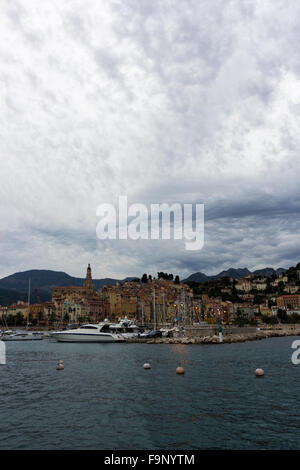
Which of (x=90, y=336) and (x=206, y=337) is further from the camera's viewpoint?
(x=206, y=337)

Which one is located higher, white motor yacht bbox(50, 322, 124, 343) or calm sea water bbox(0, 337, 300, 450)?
calm sea water bbox(0, 337, 300, 450)

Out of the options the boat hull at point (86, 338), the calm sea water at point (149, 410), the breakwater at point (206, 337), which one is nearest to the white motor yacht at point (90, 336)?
the boat hull at point (86, 338)

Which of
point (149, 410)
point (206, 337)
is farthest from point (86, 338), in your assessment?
point (149, 410)

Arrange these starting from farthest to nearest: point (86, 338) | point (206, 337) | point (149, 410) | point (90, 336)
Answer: point (206, 337) → point (90, 336) → point (86, 338) → point (149, 410)

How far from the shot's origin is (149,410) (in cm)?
2128

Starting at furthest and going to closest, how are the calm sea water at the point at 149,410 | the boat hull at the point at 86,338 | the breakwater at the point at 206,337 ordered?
the boat hull at the point at 86,338, the breakwater at the point at 206,337, the calm sea water at the point at 149,410

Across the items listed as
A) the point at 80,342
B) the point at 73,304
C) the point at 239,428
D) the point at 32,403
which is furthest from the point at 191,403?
the point at 73,304

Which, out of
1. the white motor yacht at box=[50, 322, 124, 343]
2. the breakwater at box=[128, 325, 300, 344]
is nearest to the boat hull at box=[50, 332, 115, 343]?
the white motor yacht at box=[50, 322, 124, 343]

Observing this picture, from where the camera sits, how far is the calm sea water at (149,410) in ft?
53.2

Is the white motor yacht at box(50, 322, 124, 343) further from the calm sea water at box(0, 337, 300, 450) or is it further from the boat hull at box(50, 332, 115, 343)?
the calm sea water at box(0, 337, 300, 450)

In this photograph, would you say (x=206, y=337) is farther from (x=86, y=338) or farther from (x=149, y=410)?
(x=149, y=410)

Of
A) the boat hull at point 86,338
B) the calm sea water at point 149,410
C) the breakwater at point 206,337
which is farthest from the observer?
the boat hull at point 86,338

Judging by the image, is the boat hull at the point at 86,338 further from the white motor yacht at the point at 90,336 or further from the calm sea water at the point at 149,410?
the calm sea water at the point at 149,410

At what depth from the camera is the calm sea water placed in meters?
16.2
